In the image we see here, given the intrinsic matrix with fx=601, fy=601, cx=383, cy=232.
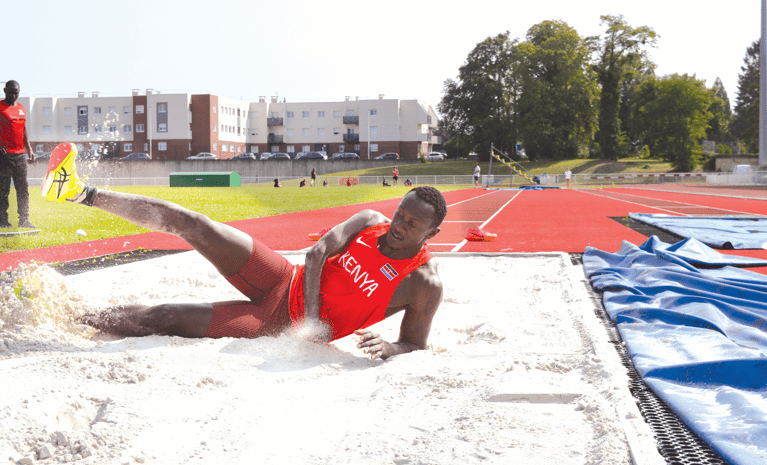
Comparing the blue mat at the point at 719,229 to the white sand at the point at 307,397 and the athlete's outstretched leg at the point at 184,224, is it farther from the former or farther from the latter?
the athlete's outstretched leg at the point at 184,224

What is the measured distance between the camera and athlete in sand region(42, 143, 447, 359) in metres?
2.98

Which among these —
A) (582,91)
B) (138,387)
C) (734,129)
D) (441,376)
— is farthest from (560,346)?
(734,129)

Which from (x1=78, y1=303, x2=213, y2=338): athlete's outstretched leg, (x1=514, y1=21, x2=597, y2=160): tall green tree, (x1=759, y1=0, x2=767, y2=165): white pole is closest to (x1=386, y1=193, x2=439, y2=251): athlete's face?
(x1=78, y1=303, x2=213, y2=338): athlete's outstretched leg

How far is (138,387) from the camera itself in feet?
8.16

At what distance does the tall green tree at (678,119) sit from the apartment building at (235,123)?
24.8 meters

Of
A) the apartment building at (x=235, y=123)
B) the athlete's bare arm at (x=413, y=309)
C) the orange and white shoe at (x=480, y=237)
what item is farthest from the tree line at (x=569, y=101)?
the athlete's bare arm at (x=413, y=309)

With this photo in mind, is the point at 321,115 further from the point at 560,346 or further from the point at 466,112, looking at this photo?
the point at 560,346

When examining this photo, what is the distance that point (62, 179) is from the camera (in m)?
3.33

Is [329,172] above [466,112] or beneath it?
beneath

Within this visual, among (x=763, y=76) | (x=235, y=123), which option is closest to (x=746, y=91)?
(x=763, y=76)

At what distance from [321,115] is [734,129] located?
58.2 metres

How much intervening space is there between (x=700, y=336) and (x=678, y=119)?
191 feet

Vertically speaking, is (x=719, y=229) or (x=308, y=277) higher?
(x=308, y=277)

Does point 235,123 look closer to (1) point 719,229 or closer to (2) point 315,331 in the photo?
(1) point 719,229
